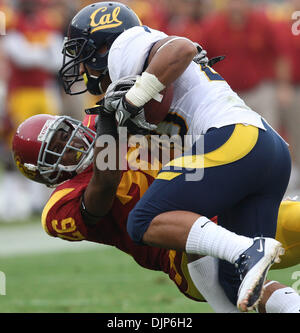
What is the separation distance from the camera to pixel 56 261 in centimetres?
657

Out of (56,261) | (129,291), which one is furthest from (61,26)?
(129,291)

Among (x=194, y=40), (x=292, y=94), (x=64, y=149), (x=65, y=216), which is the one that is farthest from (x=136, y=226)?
(x=292, y=94)

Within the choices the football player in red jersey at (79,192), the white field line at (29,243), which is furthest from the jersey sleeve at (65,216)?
the white field line at (29,243)

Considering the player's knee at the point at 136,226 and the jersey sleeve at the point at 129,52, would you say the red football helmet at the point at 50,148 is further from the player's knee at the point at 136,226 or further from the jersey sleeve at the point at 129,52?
the player's knee at the point at 136,226

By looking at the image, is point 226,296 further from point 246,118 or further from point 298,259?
point 246,118

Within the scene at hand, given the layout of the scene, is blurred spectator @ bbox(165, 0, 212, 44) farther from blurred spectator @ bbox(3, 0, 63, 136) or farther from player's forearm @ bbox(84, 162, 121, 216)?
player's forearm @ bbox(84, 162, 121, 216)

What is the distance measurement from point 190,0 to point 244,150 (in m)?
5.63

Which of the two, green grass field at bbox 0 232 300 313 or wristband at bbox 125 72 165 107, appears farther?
green grass field at bbox 0 232 300 313

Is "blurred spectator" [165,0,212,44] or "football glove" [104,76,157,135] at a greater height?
"football glove" [104,76,157,135]

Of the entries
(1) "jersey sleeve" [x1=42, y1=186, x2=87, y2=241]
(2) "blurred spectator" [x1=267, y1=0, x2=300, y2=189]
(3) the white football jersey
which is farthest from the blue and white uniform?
(2) "blurred spectator" [x1=267, y1=0, x2=300, y2=189]

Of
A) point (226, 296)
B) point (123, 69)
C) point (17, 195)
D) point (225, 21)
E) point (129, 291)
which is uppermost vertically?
point (123, 69)

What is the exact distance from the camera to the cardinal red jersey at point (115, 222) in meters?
3.86

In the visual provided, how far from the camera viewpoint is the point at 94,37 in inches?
149

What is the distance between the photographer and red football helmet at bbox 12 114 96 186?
390cm
